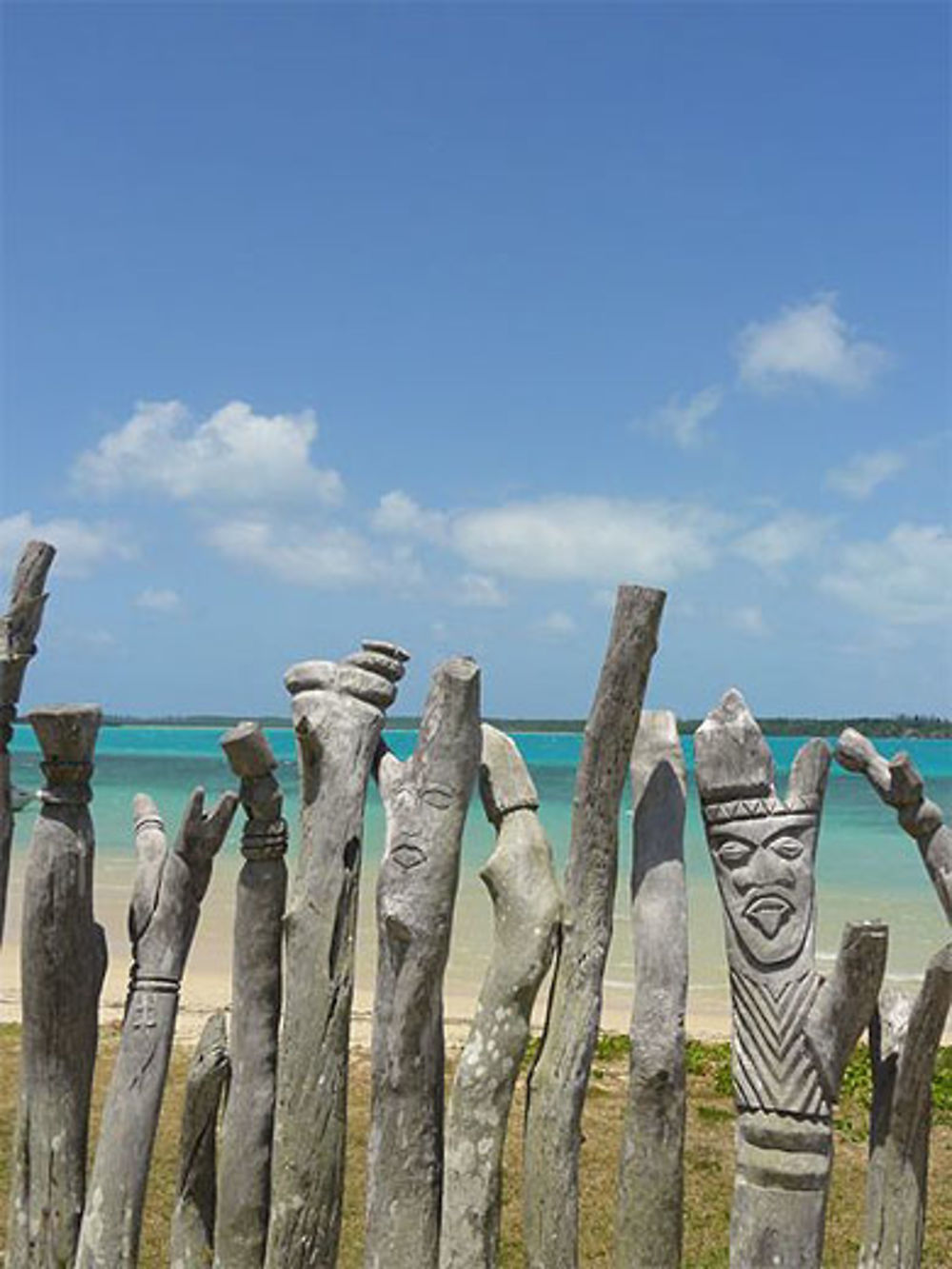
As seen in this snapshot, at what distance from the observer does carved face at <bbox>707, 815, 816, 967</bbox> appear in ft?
12.5

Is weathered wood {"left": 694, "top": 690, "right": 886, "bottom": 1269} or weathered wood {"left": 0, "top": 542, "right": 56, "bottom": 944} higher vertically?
weathered wood {"left": 0, "top": 542, "right": 56, "bottom": 944}

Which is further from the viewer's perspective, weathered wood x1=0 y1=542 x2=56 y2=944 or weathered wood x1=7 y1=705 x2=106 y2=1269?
weathered wood x1=0 y1=542 x2=56 y2=944

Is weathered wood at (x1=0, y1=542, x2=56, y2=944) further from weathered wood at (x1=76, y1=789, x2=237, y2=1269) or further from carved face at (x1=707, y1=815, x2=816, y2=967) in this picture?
carved face at (x1=707, y1=815, x2=816, y2=967)

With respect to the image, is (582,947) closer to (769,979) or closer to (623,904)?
(769,979)

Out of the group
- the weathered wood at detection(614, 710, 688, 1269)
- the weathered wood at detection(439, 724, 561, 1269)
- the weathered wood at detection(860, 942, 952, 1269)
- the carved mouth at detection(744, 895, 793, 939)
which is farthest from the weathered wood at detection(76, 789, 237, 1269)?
the weathered wood at detection(860, 942, 952, 1269)

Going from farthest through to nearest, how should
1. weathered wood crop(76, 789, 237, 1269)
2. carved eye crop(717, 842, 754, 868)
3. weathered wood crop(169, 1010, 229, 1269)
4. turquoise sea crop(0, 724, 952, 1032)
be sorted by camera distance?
turquoise sea crop(0, 724, 952, 1032) → weathered wood crop(169, 1010, 229, 1269) → weathered wood crop(76, 789, 237, 1269) → carved eye crop(717, 842, 754, 868)

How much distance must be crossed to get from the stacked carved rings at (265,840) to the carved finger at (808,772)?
1.61 meters

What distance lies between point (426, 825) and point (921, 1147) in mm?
1766

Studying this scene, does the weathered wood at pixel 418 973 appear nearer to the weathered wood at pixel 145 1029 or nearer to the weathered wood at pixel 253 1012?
the weathered wood at pixel 253 1012

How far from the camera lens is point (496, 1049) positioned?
4.02 meters

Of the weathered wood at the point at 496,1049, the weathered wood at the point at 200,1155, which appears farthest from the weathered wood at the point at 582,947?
the weathered wood at the point at 200,1155

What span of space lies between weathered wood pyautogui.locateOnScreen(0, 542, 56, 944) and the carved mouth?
2650 mm

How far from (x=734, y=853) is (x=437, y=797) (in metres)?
0.91

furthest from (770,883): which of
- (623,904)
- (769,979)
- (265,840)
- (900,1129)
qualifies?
(623,904)
